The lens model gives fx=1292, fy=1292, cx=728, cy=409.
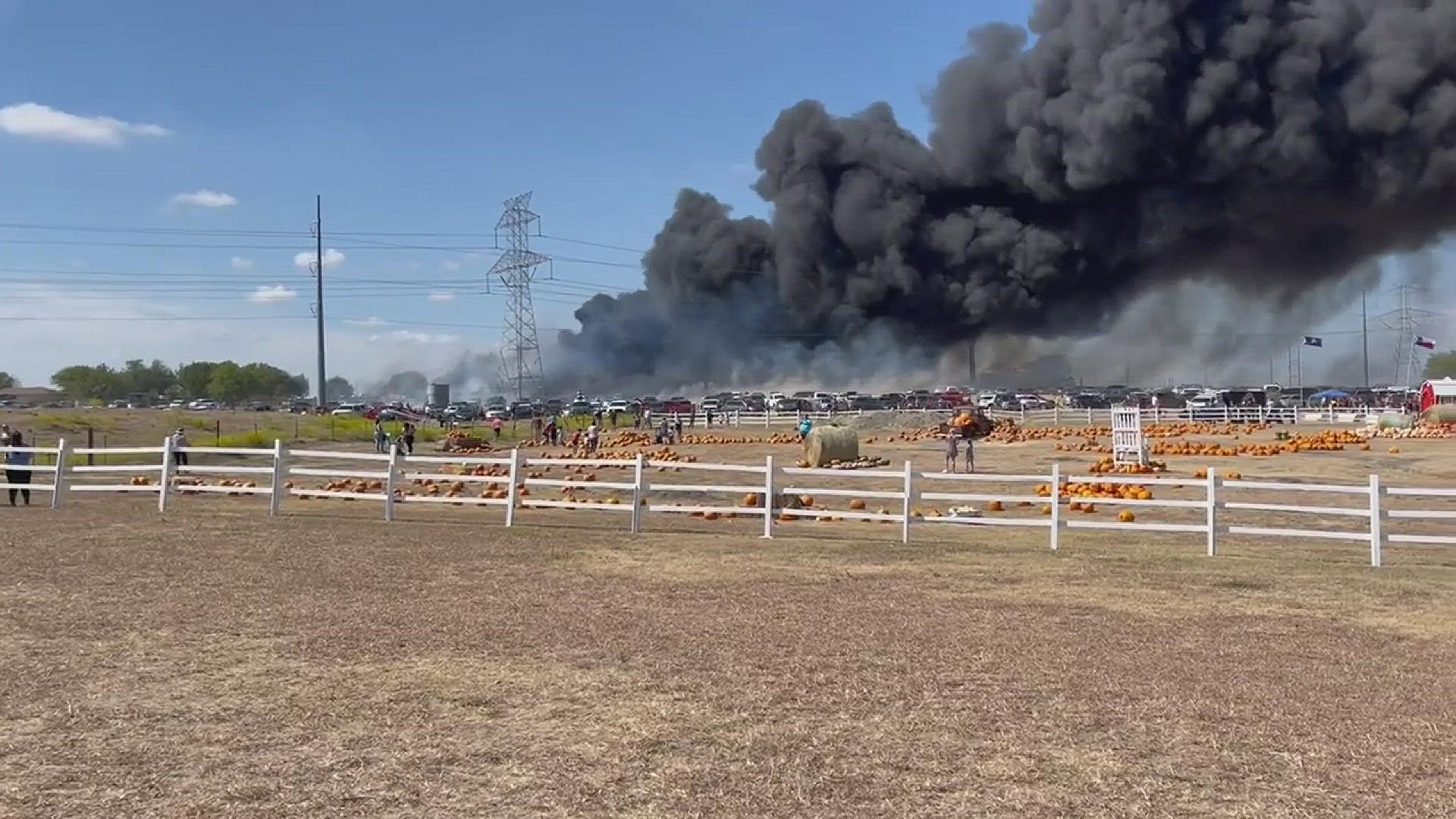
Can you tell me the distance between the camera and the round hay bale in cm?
3534

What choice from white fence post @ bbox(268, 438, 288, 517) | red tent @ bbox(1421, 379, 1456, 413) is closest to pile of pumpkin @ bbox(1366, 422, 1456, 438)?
red tent @ bbox(1421, 379, 1456, 413)

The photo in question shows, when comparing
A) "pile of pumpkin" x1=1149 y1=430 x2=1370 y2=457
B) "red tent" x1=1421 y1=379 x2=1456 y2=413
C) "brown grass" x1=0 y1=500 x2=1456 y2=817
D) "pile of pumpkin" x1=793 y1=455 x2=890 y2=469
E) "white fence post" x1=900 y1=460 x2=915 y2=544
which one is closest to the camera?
"brown grass" x1=0 y1=500 x2=1456 y2=817

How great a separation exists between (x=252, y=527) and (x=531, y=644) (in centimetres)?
1050

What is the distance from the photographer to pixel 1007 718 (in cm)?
731

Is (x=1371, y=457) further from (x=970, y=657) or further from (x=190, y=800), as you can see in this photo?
(x=190, y=800)

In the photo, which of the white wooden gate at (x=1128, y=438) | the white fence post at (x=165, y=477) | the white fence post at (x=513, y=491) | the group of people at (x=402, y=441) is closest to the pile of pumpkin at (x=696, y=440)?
the group of people at (x=402, y=441)

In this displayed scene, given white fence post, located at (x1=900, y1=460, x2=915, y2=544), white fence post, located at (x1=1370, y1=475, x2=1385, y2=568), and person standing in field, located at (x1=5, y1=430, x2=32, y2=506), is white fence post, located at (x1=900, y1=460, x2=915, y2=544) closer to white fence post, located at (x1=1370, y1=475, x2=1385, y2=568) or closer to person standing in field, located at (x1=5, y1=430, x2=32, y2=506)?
white fence post, located at (x1=1370, y1=475, x2=1385, y2=568)

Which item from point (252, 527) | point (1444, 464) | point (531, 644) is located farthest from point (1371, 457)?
point (531, 644)

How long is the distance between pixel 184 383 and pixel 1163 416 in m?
143

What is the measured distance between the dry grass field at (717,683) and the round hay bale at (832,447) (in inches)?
758

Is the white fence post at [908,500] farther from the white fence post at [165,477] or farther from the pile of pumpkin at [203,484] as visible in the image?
the pile of pumpkin at [203,484]

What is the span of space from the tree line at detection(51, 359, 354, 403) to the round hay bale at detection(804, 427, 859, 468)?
136m

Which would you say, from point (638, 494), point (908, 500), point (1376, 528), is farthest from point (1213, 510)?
A: point (638, 494)

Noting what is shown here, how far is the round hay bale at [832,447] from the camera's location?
35344mm
